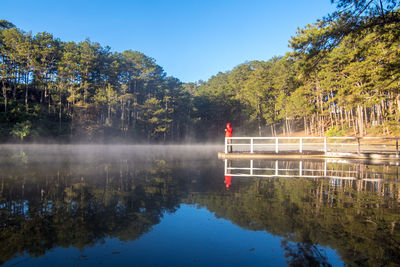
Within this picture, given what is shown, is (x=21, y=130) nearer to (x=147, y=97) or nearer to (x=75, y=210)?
(x=147, y=97)

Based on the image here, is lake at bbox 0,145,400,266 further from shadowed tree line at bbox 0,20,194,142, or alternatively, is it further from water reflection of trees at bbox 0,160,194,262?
shadowed tree line at bbox 0,20,194,142

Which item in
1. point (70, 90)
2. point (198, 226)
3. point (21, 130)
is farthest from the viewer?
point (70, 90)

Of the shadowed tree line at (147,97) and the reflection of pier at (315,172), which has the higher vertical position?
the shadowed tree line at (147,97)

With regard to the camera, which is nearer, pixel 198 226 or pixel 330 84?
pixel 198 226

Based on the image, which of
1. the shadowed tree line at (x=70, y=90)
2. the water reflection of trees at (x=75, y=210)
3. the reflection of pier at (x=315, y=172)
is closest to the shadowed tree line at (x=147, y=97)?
the shadowed tree line at (x=70, y=90)

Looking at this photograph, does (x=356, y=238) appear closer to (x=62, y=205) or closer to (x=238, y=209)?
(x=238, y=209)

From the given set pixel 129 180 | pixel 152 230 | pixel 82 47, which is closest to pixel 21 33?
pixel 82 47

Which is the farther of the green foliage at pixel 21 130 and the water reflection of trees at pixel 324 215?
the green foliage at pixel 21 130

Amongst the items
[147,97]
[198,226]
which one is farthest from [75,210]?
[147,97]

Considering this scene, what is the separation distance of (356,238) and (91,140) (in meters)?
43.4

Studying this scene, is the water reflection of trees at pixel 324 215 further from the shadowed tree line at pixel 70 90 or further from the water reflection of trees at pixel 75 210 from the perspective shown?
the shadowed tree line at pixel 70 90

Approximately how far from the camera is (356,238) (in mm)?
3234

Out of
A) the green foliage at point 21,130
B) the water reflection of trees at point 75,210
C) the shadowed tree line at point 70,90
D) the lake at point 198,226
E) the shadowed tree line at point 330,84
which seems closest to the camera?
the lake at point 198,226

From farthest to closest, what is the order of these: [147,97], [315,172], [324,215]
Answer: [147,97] → [315,172] → [324,215]
